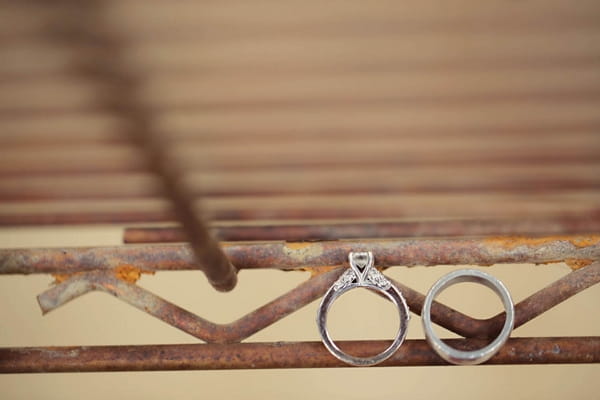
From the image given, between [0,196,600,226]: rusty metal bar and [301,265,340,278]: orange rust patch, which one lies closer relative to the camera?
[301,265,340,278]: orange rust patch

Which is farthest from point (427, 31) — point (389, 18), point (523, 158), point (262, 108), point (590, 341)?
point (590, 341)

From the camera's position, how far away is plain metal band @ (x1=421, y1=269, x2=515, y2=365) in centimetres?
160

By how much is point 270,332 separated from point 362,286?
5.01 feet

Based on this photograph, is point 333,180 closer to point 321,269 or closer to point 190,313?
point 321,269

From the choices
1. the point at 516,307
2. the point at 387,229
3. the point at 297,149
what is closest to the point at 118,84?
the point at 297,149

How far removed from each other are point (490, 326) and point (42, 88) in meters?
1.44

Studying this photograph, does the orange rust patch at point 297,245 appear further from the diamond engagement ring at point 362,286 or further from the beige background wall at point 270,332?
the beige background wall at point 270,332

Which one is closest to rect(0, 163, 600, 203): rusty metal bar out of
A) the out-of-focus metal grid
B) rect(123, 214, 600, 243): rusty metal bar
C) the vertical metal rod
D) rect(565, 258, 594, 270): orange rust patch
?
the out-of-focus metal grid

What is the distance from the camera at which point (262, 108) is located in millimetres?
1521

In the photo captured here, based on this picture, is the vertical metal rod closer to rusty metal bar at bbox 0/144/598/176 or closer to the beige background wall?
rusty metal bar at bbox 0/144/598/176

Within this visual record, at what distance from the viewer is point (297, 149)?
167 cm

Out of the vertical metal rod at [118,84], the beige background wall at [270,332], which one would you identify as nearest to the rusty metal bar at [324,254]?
the vertical metal rod at [118,84]

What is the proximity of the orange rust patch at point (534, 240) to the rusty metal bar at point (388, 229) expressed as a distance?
11cm

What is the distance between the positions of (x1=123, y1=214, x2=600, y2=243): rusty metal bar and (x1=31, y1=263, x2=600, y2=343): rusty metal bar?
0.19 metres
